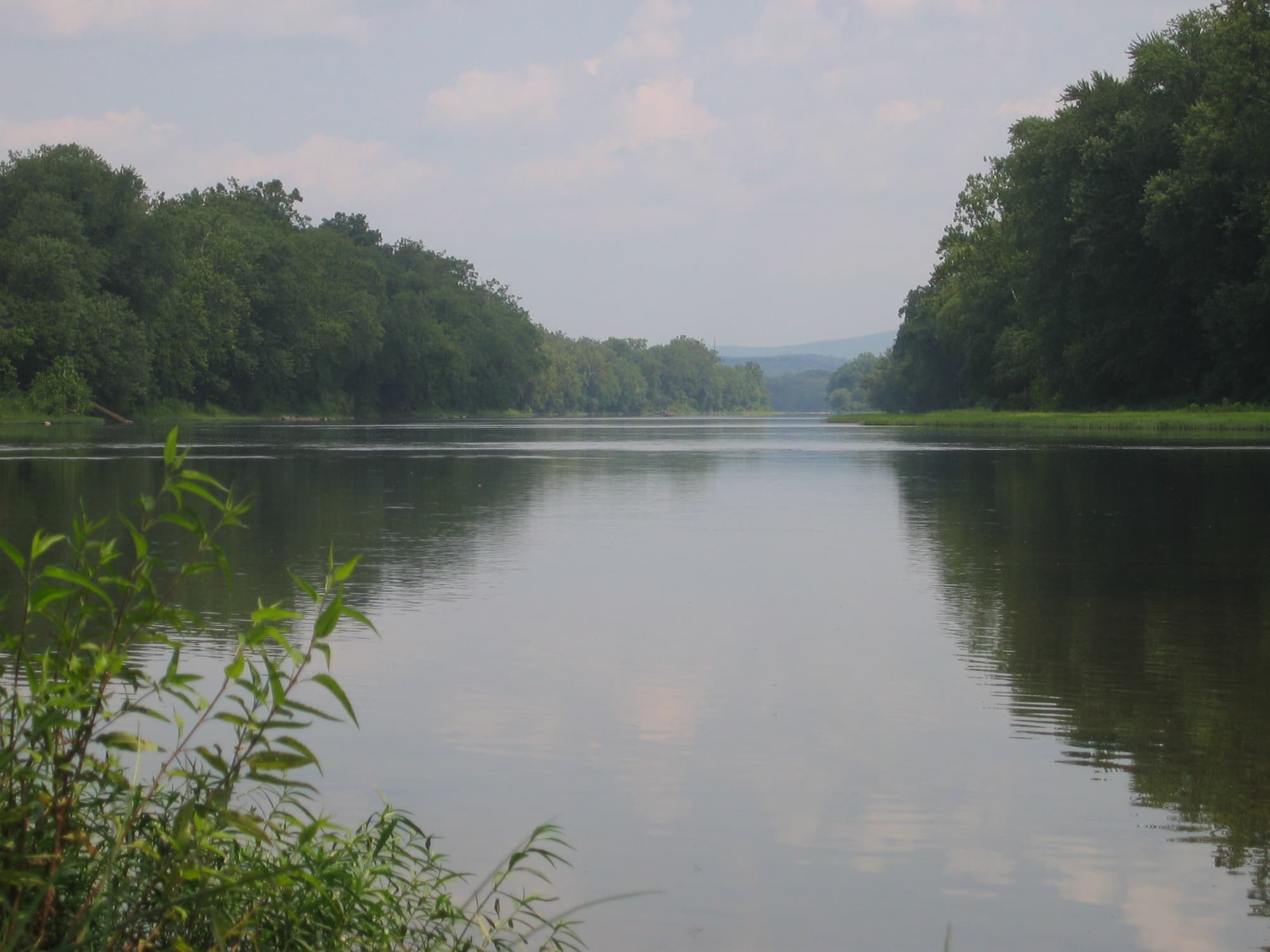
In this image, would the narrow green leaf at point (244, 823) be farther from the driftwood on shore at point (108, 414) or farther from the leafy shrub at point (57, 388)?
the driftwood on shore at point (108, 414)

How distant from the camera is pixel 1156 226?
53031 mm

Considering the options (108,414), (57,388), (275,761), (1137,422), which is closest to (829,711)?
(275,761)

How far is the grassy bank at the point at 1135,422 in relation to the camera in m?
47.4

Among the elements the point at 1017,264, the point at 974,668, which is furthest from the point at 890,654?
the point at 1017,264

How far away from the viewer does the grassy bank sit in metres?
47.4

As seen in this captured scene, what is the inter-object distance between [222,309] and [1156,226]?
6269cm

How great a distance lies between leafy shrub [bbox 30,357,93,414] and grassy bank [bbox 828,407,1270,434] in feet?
132

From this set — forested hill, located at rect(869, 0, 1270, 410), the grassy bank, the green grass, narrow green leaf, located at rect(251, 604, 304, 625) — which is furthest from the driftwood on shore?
narrow green leaf, located at rect(251, 604, 304, 625)

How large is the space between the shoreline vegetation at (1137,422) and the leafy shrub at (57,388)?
39850 mm

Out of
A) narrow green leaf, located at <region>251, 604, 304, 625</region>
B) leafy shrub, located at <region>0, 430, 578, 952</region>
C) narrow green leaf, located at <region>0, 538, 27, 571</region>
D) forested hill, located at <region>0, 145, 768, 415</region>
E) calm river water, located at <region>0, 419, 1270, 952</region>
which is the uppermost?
forested hill, located at <region>0, 145, 768, 415</region>

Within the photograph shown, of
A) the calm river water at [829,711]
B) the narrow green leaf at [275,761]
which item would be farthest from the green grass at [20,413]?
the narrow green leaf at [275,761]

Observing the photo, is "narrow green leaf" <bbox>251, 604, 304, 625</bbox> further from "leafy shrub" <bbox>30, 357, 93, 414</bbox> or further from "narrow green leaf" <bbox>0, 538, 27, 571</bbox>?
"leafy shrub" <bbox>30, 357, 93, 414</bbox>

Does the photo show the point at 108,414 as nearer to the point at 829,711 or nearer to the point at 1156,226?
the point at 1156,226

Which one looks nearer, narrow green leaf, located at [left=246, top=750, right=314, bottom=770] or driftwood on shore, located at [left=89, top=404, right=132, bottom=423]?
narrow green leaf, located at [left=246, top=750, right=314, bottom=770]
